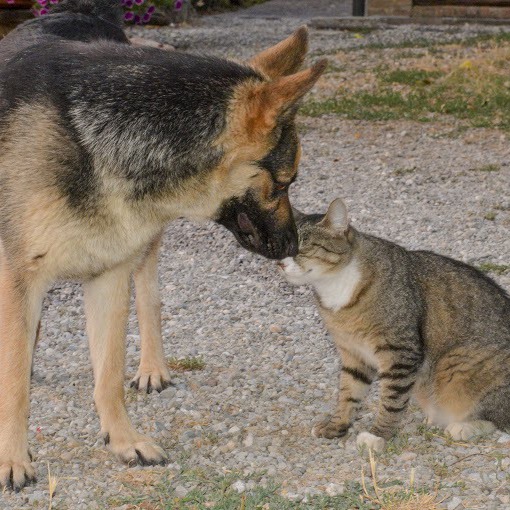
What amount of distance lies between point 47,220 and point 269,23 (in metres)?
17.3

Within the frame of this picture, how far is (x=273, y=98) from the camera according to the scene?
416cm

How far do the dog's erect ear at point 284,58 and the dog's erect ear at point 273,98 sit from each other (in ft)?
0.89

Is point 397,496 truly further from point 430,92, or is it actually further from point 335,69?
point 335,69

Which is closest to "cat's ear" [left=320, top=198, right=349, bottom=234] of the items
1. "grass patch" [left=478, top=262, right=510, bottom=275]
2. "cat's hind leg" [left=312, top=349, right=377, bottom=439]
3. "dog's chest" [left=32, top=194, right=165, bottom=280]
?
"cat's hind leg" [left=312, top=349, right=377, bottom=439]

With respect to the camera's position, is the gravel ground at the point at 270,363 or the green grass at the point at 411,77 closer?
the gravel ground at the point at 270,363

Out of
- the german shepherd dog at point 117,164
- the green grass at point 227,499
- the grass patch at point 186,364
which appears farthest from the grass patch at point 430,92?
the green grass at point 227,499

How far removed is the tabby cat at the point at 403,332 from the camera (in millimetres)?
4645

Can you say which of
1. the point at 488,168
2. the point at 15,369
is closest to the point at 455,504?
the point at 15,369

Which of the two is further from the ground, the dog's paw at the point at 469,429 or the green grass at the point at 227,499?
the green grass at the point at 227,499

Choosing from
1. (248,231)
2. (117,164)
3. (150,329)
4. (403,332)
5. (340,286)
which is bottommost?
(150,329)

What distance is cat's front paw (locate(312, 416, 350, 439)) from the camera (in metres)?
4.75

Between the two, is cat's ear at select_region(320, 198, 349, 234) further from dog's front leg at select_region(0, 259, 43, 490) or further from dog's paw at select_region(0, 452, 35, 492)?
dog's paw at select_region(0, 452, 35, 492)

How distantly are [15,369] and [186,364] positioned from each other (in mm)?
1438

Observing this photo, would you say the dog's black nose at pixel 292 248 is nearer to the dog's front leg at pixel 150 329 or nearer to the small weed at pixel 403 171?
the dog's front leg at pixel 150 329
